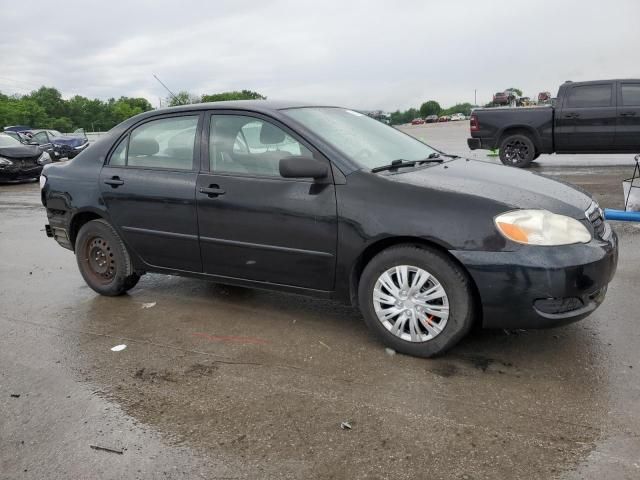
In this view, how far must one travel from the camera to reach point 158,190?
4566 millimetres

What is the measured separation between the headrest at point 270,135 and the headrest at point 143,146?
1.02 m

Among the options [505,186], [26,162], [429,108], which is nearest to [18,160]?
[26,162]

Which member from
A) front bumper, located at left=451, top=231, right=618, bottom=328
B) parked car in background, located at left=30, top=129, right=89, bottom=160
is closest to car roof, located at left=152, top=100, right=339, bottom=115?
front bumper, located at left=451, top=231, right=618, bottom=328

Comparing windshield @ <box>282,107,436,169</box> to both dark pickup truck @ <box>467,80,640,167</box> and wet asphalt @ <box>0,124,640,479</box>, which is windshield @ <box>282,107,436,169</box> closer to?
wet asphalt @ <box>0,124,640,479</box>

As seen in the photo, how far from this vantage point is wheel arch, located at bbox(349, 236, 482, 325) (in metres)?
3.51

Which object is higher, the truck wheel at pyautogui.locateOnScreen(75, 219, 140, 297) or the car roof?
the car roof

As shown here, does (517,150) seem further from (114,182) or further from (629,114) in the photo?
(114,182)

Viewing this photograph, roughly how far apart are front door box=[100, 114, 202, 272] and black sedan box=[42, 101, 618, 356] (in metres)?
0.01

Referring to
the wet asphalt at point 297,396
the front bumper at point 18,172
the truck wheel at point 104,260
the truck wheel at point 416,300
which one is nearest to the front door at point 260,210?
the truck wheel at point 416,300

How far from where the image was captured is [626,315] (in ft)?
13.8

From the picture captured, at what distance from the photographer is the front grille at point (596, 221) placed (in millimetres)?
3573

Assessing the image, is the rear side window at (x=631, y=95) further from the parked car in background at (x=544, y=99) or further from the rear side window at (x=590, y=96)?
the parked car in background at (x=544, y=99)

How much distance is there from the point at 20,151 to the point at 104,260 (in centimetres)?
1290

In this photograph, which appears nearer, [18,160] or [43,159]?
[18,160]
